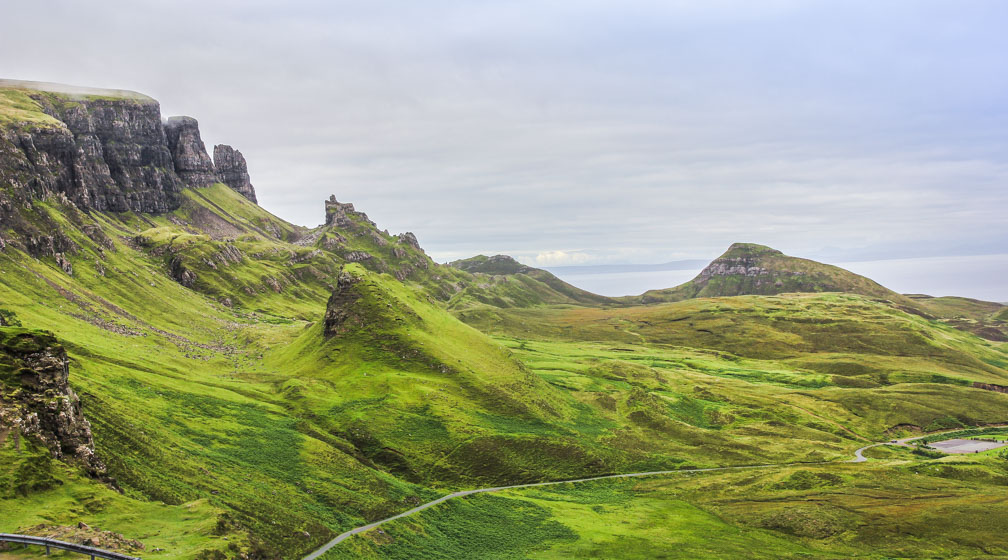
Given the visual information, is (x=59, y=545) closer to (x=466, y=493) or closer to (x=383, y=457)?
(x=466, y=493)

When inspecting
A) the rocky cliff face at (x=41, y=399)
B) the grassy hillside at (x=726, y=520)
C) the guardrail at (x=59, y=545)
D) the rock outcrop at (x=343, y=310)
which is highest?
the rock outcrop at (x=343, y=310)

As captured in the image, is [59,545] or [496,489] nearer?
[59,545]

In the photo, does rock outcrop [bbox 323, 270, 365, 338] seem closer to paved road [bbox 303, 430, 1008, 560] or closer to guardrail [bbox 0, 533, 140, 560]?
paved road [bbox 303, 430, 1008, 560]

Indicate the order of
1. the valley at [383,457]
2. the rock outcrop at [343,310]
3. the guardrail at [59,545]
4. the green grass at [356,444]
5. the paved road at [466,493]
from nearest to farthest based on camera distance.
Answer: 1. the guardrail at [59,545]
2. the valley at [383,457]
3. the green grass at [356,444]
4. the paved road at [466,493]
5. the rock outcrop at [343,310]

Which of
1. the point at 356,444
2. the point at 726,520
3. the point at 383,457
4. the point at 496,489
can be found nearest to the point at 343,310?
the point at 356,444

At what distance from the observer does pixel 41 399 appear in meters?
58.8

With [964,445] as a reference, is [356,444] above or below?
above

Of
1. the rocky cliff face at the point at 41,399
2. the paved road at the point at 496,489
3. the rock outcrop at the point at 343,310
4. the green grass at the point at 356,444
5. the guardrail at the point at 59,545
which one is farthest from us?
the rock outcrop at the point at 343,310

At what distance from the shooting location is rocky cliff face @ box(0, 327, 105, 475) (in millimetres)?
55969

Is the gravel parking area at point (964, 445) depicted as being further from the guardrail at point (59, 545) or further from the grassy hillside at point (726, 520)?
the guardrail at point (59, 545)

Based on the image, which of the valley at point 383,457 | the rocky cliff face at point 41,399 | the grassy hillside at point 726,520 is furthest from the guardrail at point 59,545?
the grassy hillside at point 726,520

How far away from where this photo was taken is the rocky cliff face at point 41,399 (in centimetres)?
5597

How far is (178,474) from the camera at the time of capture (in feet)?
237

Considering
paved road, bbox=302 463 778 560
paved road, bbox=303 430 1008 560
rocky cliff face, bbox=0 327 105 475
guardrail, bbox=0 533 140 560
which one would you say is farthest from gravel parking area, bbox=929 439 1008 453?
rocky cliff face, bbox=0 327 105 475
